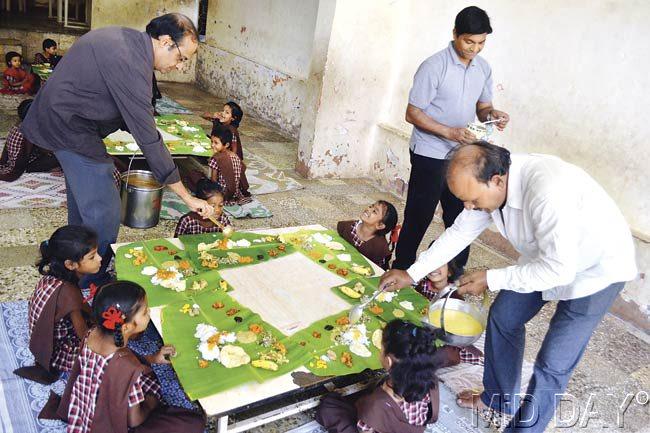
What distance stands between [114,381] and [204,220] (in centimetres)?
201

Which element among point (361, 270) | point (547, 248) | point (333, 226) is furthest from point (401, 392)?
point (333, 226)

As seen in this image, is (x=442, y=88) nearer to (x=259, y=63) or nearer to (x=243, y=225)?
(x=243, y=225)

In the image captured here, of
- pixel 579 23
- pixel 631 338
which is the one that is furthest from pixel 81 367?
pixel 579 23

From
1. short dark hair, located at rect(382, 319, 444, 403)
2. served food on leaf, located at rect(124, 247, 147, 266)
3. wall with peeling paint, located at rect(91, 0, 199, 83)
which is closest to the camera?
short dark hair, located at rect(382, 319, 444, 403)

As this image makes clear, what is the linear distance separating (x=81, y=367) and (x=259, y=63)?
8344 millimetres

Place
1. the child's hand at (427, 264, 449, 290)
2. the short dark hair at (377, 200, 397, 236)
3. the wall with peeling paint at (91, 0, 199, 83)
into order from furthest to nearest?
the wall with peeling paint at (91, 0, 199, 83) < the short dark hair at (377, 200, 397, 236) < the child's hand at (427, 264, 449, 290)

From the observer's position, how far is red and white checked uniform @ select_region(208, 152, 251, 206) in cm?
525

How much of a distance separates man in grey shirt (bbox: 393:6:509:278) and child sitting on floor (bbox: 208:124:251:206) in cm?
193

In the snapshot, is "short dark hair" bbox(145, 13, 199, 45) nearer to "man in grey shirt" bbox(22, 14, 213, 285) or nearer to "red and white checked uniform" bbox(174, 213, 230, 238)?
"man in grey shirt" bbox(22, 14, 213, 285)

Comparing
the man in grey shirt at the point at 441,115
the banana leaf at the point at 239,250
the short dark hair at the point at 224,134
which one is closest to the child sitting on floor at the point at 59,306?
the banana leaf at the point at 239,250

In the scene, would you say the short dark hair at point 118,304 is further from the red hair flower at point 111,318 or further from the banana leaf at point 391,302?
the banana leaf at point 391,302

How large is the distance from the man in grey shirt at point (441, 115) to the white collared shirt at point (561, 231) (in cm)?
117

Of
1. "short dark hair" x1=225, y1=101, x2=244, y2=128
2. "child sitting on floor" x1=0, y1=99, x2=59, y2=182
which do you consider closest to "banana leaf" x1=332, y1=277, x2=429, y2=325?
"short dark hair" x1=225, y1=101, x2=244, y2=128

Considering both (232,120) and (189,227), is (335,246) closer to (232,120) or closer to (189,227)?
(189,227)
